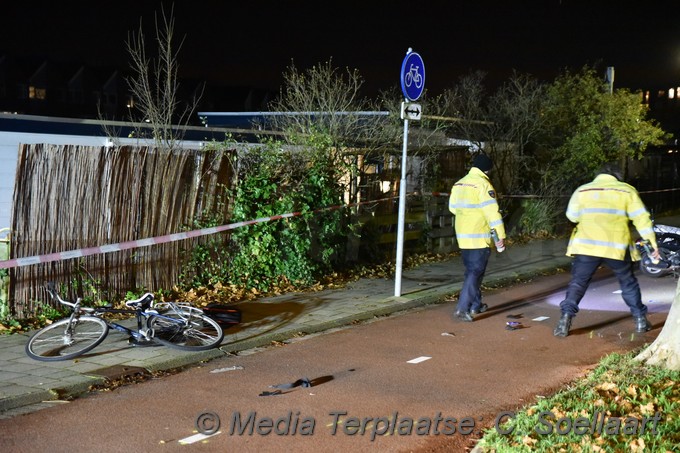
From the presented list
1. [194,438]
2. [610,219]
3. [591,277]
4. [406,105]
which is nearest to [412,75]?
[406,105]

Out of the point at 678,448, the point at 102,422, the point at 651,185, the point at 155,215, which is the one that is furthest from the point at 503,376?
the point at 651,185

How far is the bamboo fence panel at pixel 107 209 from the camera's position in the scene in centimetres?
875

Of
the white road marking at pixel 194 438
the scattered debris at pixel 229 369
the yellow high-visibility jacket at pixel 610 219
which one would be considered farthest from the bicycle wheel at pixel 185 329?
the yellow high-visibility jacket at pixel 610 219

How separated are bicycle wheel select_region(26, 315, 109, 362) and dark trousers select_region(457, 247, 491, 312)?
436cm

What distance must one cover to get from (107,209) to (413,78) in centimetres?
464

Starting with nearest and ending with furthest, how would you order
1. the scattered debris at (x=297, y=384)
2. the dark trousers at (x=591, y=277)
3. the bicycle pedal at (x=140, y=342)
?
the scattered debris at (x=297, y=384) < the bicycle pedal at (x=140, y=342) < the dark trousers at (x=591, y=277)

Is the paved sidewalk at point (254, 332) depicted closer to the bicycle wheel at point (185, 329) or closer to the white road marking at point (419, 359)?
the bicycle wheel at point (185, 329)

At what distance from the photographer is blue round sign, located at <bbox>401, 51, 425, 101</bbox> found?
34.2ft

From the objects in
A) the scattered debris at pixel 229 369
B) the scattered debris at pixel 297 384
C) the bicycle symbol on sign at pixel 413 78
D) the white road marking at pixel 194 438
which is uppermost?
the bicycle symbol on sign at pixel 413 78

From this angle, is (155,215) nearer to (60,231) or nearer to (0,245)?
(60,231)

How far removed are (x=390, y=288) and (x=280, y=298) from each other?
191 cm

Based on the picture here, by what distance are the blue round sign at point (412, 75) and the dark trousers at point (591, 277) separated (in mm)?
3564

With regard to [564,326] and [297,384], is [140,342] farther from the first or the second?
[564,326]

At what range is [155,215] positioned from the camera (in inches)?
398
